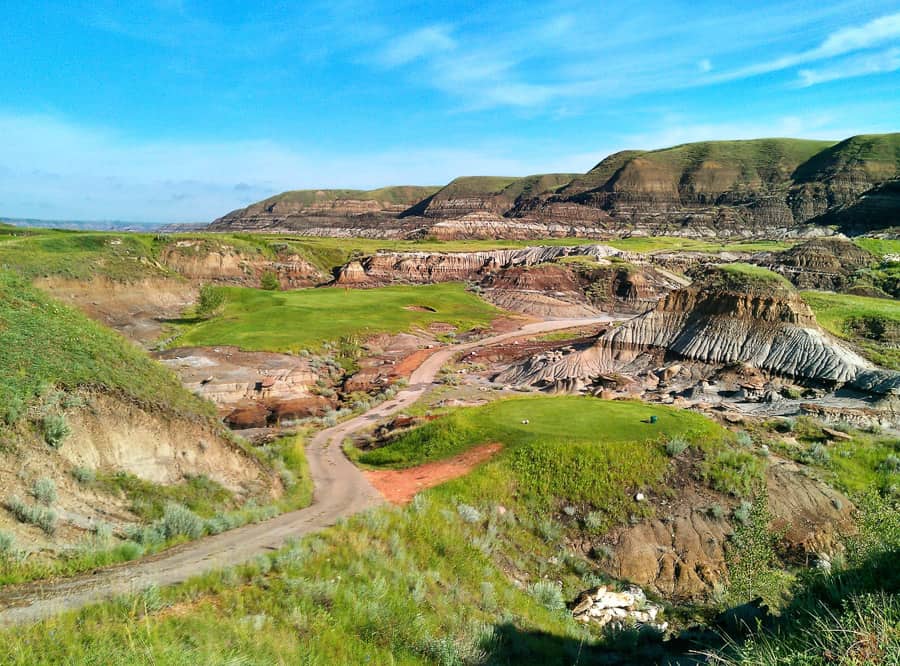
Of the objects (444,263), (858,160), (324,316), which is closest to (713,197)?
(858,160)

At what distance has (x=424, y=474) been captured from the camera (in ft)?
59.6

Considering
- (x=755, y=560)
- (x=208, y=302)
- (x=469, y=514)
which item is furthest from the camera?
(x=208, y=302)

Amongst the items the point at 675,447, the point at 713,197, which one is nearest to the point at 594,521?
the point at 675,447

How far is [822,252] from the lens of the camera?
74.5 m

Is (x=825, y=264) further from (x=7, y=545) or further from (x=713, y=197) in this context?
(x=713, y=197)

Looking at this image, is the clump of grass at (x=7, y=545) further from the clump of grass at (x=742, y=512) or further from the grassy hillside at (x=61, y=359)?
the clump of grass at (x=742, y=512)

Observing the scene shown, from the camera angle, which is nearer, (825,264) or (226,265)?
(825,264)

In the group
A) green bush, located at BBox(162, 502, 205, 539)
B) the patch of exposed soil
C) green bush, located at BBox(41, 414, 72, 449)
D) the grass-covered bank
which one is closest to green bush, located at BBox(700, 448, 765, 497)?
the grass-covered bank

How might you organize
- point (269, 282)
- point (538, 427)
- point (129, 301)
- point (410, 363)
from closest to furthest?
point (538, 427), point (410, 363), point (129, 301), point (269, 282)

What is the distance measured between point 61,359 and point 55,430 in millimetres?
2533

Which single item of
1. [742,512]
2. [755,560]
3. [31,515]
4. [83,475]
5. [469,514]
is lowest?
[742,512]

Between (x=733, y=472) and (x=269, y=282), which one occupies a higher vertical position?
(x=269, y=282)

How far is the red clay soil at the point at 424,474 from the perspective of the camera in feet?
54.5

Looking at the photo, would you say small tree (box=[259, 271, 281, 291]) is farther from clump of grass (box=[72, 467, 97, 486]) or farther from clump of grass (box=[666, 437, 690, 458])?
clump of grass (box=[72, 467, 97, 486])
